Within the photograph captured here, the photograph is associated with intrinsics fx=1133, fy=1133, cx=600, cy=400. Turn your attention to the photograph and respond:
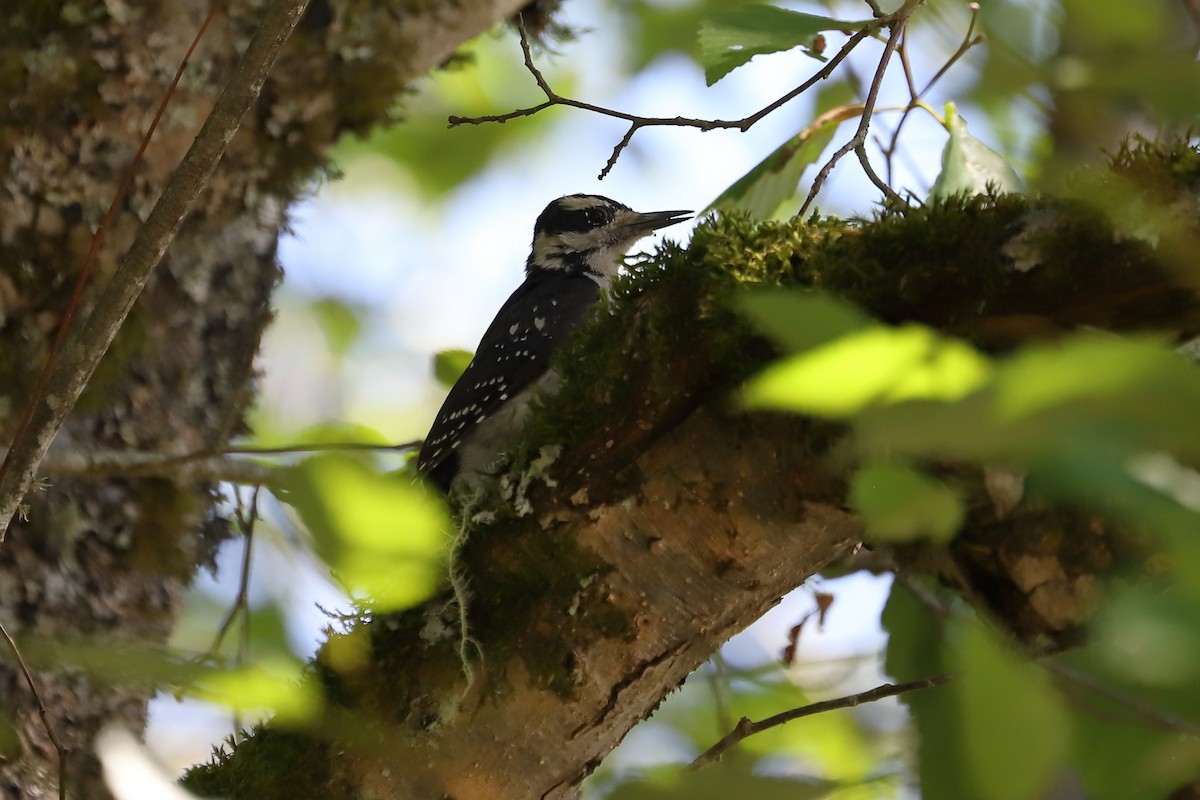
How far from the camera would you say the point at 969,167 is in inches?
91.3

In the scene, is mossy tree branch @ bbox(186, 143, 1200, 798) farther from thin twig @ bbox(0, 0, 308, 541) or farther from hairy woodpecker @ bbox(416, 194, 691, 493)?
hairy woodpecker @ bbox(416, 194, 691, 493)

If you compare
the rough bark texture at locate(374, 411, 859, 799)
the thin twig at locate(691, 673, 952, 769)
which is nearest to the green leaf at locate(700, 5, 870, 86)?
the rough bark texture at locate(374, 411, 859, 799)

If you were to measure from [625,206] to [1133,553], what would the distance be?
11.1ft

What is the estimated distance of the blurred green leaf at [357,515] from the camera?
118 centimetres

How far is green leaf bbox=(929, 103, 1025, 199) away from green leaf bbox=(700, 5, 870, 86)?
31 cm

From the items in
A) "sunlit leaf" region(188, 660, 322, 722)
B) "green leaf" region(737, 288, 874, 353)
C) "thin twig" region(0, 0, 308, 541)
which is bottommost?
"green leaf" region(737, 288, 874, 353)

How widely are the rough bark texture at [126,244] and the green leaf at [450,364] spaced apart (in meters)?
0.58

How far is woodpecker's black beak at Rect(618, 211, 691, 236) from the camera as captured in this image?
14.7ft

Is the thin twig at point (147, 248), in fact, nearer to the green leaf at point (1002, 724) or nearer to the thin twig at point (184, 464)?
the thin twig at point (184, 464)

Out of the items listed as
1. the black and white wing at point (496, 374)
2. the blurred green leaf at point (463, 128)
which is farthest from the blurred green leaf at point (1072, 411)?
the blurred green leaf at point (463, 128)

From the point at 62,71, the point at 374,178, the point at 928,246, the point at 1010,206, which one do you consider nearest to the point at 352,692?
the point at 928,246

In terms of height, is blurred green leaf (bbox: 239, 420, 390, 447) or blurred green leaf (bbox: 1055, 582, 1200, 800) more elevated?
blurred green leaf (bbox: 239, 420, 390, 447)

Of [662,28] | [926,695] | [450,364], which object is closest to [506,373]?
[450,364]

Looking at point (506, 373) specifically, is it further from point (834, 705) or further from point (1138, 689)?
point (1138, 689)
